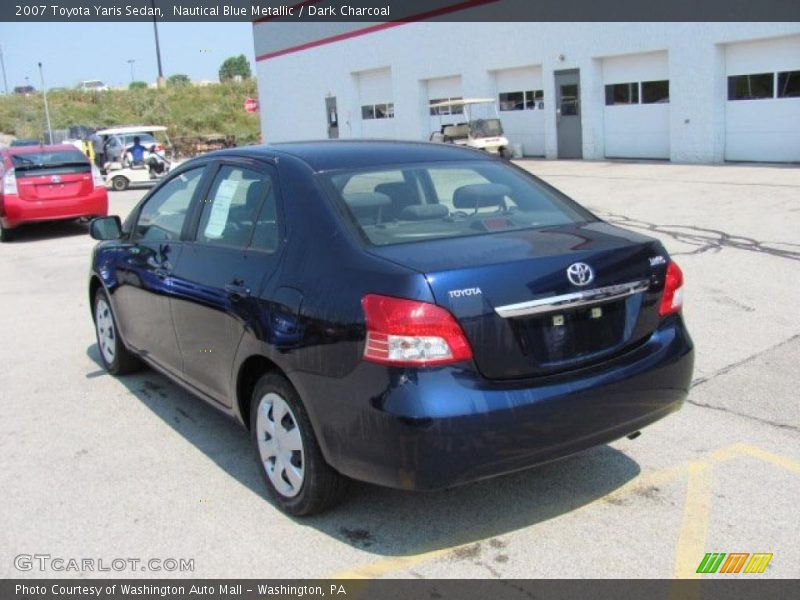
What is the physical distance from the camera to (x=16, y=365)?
666 centimetres

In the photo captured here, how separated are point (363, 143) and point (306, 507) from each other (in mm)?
2032

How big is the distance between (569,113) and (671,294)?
20.6 m

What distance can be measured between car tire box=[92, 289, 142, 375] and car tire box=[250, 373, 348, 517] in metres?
2.29

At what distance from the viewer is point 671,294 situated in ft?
12.5

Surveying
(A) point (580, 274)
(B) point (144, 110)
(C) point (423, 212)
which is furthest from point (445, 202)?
(B) point (144, 110)

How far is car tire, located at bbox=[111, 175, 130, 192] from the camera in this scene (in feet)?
76.3

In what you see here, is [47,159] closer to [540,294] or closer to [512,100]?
[540,294]

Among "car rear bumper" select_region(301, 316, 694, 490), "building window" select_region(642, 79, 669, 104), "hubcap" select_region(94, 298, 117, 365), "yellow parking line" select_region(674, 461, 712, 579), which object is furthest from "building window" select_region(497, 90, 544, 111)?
"car rear bumper" select_region(301, 316, 694, 490)

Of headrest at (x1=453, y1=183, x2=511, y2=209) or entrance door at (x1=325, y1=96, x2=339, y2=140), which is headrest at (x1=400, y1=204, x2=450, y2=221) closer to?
headrest at (x1=453, y1=183, x2=511, y2=209)

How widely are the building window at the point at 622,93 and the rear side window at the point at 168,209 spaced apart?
18.2 meters

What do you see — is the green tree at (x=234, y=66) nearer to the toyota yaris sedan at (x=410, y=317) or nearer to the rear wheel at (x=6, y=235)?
the rear wheel at (x=6, y=235)
